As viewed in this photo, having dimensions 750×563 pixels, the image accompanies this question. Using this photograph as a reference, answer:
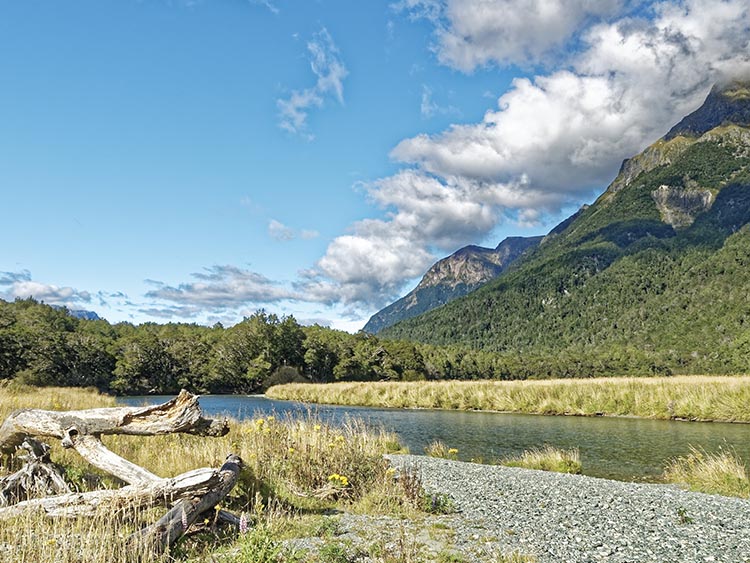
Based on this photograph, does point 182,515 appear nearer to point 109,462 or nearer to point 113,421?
point 109,462

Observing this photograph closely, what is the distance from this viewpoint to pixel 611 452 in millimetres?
19781

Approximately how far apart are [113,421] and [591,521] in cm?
825

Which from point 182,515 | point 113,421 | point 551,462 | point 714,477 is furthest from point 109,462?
point 714,477

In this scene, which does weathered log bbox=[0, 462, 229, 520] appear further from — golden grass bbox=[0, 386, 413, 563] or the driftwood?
golden grass bbox=[0, 386, 413, 563]

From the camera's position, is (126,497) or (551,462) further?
(551,462)

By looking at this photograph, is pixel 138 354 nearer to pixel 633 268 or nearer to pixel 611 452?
pixel 611 452

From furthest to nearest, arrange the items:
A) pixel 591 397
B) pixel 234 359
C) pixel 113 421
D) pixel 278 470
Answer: pixel 234 359 → pixel 591 397 → pixel 278 470 → pixel 113 421

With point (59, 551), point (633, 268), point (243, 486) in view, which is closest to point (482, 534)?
point (243, 486)

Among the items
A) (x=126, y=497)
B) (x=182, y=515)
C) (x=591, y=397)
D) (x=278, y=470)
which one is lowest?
(x=591, y=397)

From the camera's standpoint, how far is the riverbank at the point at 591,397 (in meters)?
28.3

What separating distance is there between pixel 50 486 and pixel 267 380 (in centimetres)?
9352

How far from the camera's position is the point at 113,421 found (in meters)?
8.38

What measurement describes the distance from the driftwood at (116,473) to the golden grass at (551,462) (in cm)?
1154

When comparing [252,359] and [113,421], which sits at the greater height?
[252,359]
